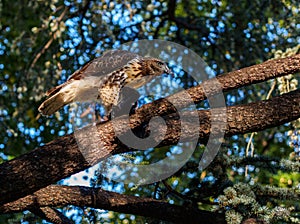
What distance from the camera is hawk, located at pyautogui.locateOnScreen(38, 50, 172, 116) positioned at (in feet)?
13.2

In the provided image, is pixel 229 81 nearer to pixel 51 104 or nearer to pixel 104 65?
pixel 104 65

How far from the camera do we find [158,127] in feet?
9.62

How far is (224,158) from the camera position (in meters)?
3.54

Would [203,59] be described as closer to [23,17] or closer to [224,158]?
[23,17]

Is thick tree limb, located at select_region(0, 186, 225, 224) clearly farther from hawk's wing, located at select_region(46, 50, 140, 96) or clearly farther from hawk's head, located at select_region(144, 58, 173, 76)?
hawk's head, located at select_region(144, 58, 173, 76)

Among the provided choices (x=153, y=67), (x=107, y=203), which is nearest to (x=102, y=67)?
(x=153, y=67)

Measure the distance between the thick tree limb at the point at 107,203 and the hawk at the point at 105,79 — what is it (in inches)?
32.9

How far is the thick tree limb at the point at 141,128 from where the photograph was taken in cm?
275

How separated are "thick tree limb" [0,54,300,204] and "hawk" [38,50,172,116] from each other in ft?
3.44

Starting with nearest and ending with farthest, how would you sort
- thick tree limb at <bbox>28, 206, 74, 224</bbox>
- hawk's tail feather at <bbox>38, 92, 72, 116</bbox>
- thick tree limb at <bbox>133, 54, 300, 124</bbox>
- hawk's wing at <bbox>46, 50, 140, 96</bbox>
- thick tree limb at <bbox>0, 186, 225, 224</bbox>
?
thick tree limb at <bbox>133, 54, 300, 124</bbox>, thick tree limb at <bbox>0, 186, 225, 224</bbox>, thick tree limb at <bbox>28, 206, 74, 224</bbox>, hawk's tail feather at <bbox>38, 92, 72, 116</bbox>, hawk's wing at <bbox>46, 50, 140, 96</bbox>

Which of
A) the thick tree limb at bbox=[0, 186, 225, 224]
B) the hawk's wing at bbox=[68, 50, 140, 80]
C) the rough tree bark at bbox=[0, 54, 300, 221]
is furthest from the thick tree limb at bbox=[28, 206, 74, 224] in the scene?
the hawk's wing at bbox=[68, 50, 140, 80]

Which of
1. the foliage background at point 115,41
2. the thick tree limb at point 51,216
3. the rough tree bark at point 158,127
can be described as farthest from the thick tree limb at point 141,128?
the foliage background at point 115,41

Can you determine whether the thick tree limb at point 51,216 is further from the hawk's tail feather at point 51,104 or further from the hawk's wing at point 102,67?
the hawk's wing at point 102,67

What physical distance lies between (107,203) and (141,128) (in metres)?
0.61
